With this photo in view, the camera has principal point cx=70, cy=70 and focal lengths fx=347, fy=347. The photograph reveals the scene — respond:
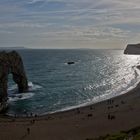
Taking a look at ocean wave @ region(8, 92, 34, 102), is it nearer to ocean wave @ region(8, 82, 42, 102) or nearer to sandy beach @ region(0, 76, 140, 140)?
ocean wave @ region(8, 82, 42, 102)

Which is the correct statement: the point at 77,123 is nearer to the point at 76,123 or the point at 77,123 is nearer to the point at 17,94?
the point at 76,123

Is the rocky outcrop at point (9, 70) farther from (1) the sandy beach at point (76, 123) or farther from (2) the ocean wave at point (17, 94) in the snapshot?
(1) the sandy beach at point (76, 123)

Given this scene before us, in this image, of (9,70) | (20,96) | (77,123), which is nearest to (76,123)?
(77,123)

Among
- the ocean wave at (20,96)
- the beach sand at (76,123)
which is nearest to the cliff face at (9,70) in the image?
the ocean wave at (20,96)

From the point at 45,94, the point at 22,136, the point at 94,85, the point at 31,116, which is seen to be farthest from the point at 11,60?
the point at 22,136

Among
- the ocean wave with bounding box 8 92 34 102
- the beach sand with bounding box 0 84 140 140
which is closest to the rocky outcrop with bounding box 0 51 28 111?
the ocean wave with bounding box 8 92 34 102

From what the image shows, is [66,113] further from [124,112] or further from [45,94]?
[45,94]
